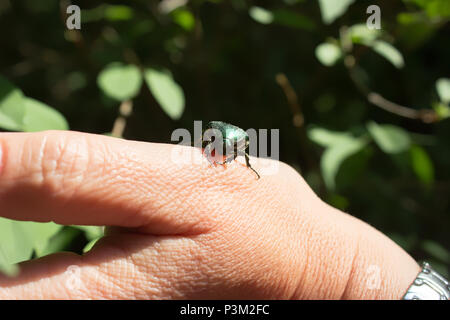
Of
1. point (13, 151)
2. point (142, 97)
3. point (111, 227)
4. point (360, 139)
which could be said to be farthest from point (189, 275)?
point (142, 97)

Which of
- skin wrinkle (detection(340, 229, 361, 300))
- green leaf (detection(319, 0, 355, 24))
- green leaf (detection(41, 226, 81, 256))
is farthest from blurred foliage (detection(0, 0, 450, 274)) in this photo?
green leaf (detection(41, 226, 81, 256))

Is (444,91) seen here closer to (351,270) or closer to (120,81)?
(351,270)

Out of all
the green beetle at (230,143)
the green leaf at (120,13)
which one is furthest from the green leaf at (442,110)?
the green leaf at (120,13)

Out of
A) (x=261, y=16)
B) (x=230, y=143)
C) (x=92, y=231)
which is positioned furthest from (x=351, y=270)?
(x=261, y=16)

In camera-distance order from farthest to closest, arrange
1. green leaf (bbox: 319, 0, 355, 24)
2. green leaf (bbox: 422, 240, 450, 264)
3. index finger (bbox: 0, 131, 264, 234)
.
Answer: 1. green leaf (bbox: 422, 240, 450, 264)
2. green leaf (bbox: 319, 0, 355, 24)
3. index finger (bbox: 0, 131, 264, 234)

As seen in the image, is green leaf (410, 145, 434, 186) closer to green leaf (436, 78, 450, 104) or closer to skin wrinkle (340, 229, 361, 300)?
green leaf (436, 78, 450, 104)
